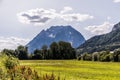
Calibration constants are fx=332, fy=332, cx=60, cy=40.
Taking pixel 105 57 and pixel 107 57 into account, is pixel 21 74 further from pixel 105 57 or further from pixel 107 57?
pixel 105 57

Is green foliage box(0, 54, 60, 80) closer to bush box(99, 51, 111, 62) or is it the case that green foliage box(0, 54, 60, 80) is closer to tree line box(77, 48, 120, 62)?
tree line box(77, 48, 120, 62)

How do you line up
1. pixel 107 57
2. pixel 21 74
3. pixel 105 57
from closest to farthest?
pixel 21 74 → pixel 107 57 → pixel 105 57

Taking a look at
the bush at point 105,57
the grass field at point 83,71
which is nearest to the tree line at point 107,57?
the bush at point 105,57

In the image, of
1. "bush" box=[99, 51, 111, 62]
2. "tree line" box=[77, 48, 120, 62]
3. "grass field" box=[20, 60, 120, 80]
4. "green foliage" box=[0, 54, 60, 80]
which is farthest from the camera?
"bush" box=[99, 51, 111, 62]

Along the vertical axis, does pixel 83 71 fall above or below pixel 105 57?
below

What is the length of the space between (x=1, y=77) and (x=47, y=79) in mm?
12949

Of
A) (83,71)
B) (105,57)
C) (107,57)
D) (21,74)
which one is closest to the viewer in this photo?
(21,74)

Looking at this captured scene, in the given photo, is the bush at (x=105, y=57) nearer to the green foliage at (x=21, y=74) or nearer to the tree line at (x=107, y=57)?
the tree line at (x=107, y=57)

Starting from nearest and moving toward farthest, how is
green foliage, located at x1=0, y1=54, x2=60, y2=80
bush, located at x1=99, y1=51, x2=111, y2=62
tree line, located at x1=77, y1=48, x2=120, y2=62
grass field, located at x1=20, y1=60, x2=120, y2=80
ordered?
green foliage, located at x1=0, y1=54, x2=60, y2=80 < grass field, located at x1=20, y1=60, x2=120, y2=80 < tree line, located at x1=77, y1=48, x2=120, y2=62 < bush, located at x1=99, y1=51, x2=111, y2=62

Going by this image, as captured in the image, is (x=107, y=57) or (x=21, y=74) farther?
(x=107, y=57)

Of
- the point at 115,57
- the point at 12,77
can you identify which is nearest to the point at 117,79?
the point at 12,77

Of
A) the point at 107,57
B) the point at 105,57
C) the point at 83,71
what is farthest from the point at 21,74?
the point at 105,57

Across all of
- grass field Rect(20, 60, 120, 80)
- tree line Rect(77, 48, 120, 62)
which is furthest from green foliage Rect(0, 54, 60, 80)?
tree line Rect(77, 48, 120, 62)

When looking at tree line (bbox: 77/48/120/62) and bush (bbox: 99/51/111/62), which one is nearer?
tree line (bbox: 77/48/120/62)
